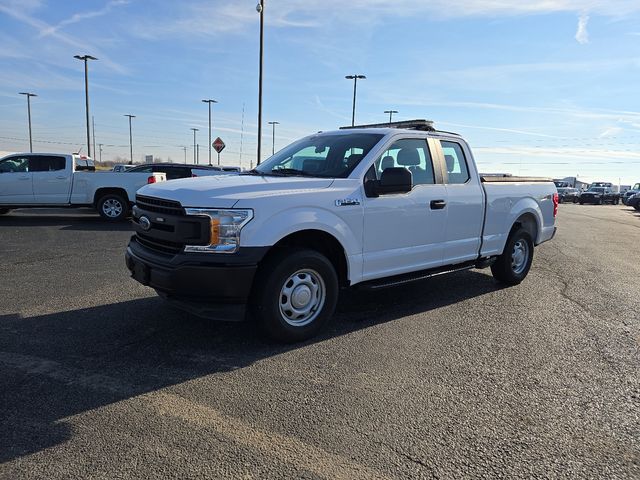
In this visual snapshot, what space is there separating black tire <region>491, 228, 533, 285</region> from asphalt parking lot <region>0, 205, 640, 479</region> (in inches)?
29.8

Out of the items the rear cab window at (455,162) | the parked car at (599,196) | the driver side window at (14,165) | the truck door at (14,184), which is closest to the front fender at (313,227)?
the rear cab window at (455,162)

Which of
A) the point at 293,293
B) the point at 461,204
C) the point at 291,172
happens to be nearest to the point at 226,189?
the point at 293,293

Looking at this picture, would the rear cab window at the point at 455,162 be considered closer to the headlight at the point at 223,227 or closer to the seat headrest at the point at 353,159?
→ the seat headrest at the point at 353,159

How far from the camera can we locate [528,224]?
23.7ft

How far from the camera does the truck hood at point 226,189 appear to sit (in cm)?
401

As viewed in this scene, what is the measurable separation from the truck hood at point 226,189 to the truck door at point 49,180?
9940 millimetres

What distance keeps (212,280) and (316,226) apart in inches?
40.8

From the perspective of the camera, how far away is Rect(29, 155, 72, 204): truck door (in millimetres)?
13133

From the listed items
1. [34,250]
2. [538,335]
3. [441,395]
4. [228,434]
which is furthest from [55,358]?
[34,250]

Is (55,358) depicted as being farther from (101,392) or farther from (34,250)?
(34,250)

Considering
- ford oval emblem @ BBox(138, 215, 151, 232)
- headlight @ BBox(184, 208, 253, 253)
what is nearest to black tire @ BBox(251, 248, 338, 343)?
headlight @ BBox(184, 208, 253, 253)

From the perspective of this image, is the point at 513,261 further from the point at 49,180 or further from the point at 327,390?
the point at 49,180

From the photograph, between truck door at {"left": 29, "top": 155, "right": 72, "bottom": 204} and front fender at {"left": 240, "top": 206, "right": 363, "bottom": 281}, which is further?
truck door at {"left": 29, "top": 155, "right": 72, "bottom": 204}

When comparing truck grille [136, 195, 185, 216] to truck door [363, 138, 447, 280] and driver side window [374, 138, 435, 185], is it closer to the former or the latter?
truck door [363, 138, 447, 280]
